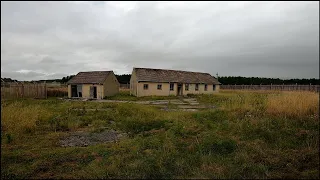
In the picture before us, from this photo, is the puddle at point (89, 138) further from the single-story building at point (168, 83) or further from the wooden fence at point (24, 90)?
the single-story building at point (168, 83)

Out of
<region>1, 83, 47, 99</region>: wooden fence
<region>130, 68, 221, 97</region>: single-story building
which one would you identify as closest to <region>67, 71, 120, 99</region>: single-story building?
<region>130, 68, 221, 97</region>: single-story building

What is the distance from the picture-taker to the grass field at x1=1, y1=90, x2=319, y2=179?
17.0 feet

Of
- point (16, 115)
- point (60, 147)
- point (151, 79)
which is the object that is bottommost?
point (60, 147)

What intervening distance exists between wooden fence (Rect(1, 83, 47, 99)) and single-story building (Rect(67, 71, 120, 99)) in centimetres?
439

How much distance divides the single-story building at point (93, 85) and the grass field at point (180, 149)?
19140mm

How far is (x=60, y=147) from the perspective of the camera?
735 centimetres

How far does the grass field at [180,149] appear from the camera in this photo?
204 inches

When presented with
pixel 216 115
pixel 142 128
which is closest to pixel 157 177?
pixel 142 128

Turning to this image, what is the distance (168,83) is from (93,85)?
10318 millimetres

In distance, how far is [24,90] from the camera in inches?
1029

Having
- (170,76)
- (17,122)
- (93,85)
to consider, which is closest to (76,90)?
(93,85)

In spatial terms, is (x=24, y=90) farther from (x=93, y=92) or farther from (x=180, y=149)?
(x=180, y=149)

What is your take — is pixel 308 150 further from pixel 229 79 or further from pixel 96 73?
pixel 229 79

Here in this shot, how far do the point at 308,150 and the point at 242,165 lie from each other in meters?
2.26
